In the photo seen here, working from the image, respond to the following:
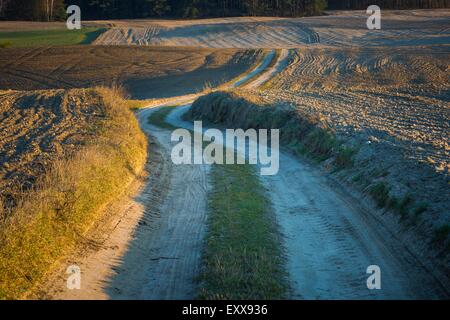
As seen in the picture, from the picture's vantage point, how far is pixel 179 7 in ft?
365

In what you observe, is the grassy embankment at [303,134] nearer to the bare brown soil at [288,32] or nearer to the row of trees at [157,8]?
the bare brown soil at [288,32]

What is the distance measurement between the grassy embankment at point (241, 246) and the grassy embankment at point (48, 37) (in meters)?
64.3

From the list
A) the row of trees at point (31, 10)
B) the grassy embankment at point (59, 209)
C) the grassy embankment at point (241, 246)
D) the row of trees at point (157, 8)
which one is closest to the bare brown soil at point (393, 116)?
the grassy embankment at point (241, 246)

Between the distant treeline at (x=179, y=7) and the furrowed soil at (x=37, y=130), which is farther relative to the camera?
the distant treeline at (x=179, y=7)

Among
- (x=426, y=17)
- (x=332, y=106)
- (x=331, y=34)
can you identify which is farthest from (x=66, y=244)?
(x=426, y=17)

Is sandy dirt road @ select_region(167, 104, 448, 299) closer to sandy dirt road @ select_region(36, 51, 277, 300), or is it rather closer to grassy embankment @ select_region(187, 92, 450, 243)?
grassy embankment @ select_region(187, 92, 450, 243)

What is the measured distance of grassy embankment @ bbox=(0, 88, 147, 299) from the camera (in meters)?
Result: 9.40

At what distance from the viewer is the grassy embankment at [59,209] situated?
30.8 feet

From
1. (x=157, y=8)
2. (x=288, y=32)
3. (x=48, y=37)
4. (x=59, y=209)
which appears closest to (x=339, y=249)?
(x=59, y=209)

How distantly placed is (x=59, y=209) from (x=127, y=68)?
5126 centimetres

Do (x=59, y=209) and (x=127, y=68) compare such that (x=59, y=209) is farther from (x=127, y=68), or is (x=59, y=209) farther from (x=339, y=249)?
(x=127, y=68)

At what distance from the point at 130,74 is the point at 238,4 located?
5876cm

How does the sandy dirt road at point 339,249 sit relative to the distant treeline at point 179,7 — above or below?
below
